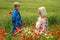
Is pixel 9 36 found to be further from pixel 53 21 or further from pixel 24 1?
pixel 24 1

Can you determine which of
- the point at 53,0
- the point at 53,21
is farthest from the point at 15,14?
the point at 53,0

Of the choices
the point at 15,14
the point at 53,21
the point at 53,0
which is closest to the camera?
the point at 15,14

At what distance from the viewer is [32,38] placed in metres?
7.96

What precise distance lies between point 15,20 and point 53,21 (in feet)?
14.8

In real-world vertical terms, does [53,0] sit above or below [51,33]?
below

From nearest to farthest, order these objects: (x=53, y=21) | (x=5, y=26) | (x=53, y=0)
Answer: (x=5, y=26) → (x=53, y=21) → (x=53, y=0)

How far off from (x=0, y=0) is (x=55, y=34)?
2009cm

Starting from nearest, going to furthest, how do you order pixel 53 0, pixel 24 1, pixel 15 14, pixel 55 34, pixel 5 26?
pixel 55 34
pixel 15 14
pixel 5 26
pixel 24 1
pixel 53 0

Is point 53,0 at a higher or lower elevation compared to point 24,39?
lower

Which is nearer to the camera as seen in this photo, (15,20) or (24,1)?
(15,20)

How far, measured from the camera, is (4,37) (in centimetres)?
820

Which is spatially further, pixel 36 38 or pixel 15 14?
pixel 15 14

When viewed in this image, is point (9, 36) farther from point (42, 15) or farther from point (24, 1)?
point (24, 1)

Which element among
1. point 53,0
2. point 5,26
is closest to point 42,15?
point 5,26
